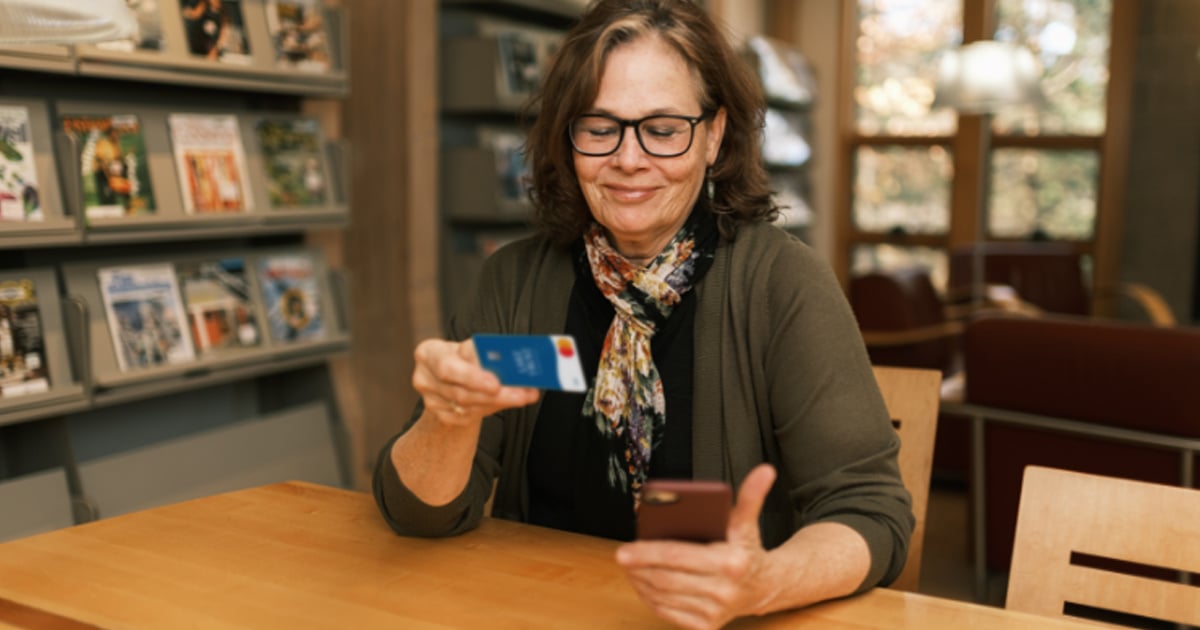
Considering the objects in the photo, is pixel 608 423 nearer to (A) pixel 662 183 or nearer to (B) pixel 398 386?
(A) pixel 662 183

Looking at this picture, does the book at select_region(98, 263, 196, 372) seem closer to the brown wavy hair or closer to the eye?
the brown wavy hair

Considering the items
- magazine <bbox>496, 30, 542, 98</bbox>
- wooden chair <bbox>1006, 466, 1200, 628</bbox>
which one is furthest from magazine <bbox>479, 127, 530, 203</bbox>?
wooden chair <bbox>1006, 466, 1200, 628</bbox>

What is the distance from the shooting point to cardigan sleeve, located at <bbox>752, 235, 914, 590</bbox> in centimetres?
133

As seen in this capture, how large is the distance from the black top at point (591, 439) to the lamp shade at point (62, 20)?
0.77 meters

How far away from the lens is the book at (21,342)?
249cm

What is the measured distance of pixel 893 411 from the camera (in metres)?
1.73

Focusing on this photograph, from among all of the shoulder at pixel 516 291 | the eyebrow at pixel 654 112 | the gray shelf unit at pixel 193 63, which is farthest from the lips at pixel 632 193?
the gray shelf unit at pixel 193 63

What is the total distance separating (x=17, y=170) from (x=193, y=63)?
1.86 ft

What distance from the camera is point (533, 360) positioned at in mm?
1080

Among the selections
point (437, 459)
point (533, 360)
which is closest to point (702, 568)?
point (533, 360)

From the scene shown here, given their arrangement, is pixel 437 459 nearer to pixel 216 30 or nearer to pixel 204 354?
pixel 204 354

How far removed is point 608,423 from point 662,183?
369 mm

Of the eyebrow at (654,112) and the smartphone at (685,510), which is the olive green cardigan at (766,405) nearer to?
the eyebrow at (654,112)

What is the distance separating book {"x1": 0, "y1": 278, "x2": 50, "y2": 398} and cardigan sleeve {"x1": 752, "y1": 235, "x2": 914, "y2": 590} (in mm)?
1929
